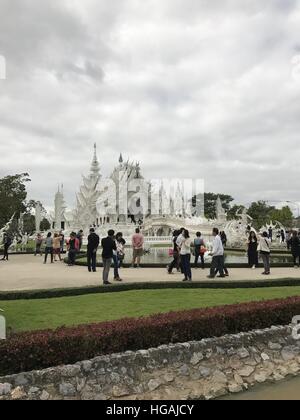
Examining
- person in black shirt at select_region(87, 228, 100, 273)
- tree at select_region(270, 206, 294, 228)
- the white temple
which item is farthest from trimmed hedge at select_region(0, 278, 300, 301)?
tree at select_region(270, 206, 294, 228)

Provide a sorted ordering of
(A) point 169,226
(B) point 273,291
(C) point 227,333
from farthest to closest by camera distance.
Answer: (A) point 169,226
(B) point 273,291
(C) point 227,333

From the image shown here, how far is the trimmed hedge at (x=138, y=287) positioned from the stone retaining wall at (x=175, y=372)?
429 centimetres

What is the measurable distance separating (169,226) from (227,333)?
167 feet

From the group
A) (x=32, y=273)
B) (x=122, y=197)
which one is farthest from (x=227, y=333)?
(x=122, y=197)

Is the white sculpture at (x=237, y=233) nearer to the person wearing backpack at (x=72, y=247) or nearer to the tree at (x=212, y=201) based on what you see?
the person wearing backpack at (x=72, y=247)

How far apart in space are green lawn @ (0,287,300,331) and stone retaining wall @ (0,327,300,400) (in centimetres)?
205

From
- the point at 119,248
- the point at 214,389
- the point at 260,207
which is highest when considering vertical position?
the point at 260,207

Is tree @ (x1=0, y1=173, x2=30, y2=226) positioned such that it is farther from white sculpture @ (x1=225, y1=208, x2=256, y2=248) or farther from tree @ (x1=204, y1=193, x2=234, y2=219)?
tree @ (x1=204, y1=193, x2=234, y2=219)

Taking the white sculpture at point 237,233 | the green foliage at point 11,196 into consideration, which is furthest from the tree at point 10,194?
the white sculpture at point 237,233

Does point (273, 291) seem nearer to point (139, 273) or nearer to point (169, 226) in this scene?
point (139, 273)

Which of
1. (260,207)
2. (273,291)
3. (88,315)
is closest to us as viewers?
(88,315)

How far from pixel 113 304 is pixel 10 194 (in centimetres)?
4965

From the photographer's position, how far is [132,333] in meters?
7.43

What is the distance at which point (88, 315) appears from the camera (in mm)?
9633
